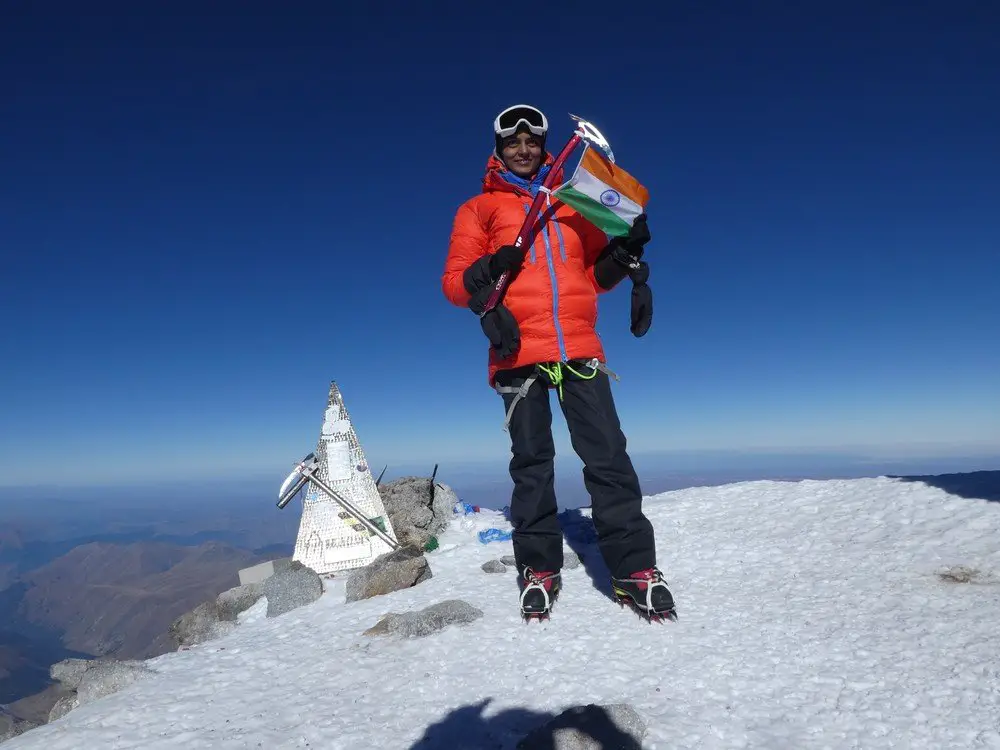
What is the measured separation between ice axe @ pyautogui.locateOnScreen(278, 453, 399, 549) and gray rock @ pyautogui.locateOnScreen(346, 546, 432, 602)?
106cm

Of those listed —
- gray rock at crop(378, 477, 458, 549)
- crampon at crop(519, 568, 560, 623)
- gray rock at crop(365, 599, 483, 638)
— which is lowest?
gray rock at crop(365, 599, 483, 638)

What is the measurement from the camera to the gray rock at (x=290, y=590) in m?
6.17

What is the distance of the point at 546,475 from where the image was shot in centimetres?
483

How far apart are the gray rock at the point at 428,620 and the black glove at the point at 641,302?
10.2 ft

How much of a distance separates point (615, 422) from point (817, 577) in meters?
2.49

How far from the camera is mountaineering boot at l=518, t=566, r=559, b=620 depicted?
4.45 m

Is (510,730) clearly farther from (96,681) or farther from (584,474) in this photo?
(96,681)

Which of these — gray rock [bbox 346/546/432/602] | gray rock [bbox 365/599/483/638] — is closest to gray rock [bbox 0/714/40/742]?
gray rock [bbox 365/599/483/638]

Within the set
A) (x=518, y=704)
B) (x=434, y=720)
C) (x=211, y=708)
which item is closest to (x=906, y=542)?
(x=518, y=704)

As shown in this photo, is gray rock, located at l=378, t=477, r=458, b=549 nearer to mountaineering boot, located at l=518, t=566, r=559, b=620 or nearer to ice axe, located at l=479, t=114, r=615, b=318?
mountaineering boot, located at l=518, t=566, r=559, b=620

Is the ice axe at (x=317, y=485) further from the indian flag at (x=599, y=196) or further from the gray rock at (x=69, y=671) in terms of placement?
the indian flag at (x=599, y=196)

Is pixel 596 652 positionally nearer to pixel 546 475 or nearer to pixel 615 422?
pixel 546 475

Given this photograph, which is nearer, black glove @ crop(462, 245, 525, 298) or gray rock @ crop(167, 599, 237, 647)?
black glove @ crop(462, 245, 525, 298)

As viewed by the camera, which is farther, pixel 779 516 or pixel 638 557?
pixel 779 516
